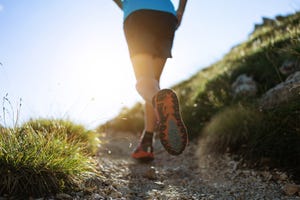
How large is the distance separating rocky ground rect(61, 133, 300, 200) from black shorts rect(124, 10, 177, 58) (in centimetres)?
83

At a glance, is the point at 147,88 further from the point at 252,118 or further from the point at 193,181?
the point at 252,118

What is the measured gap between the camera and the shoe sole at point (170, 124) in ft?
8.65

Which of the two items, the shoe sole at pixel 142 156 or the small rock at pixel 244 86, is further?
the small rock at pixel 244 86

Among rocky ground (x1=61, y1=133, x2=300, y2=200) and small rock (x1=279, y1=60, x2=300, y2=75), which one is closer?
rocky ground (x1=61, y1=133, x2=300, y2=200)

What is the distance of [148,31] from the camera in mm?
2988

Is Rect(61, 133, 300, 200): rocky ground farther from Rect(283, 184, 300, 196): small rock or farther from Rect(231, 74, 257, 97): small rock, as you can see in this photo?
Rect(231, 74, 257, 97): small rock

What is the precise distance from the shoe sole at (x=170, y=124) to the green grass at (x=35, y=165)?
672 millimetres

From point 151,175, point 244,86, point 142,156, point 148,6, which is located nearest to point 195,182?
point 151,175

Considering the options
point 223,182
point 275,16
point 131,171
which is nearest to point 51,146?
point 131,171

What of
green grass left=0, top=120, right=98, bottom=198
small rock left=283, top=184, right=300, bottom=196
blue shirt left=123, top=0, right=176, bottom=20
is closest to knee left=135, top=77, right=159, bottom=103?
blue shirt left=123, top=0, right=176, bottom=20

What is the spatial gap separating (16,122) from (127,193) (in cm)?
98

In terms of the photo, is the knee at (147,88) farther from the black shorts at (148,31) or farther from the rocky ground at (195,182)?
the rocky ground at (195,182)

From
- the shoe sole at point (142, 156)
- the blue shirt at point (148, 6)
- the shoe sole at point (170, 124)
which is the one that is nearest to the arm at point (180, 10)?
the blue shirt at point (148, 6)

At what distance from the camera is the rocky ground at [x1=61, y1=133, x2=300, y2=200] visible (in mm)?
2471
